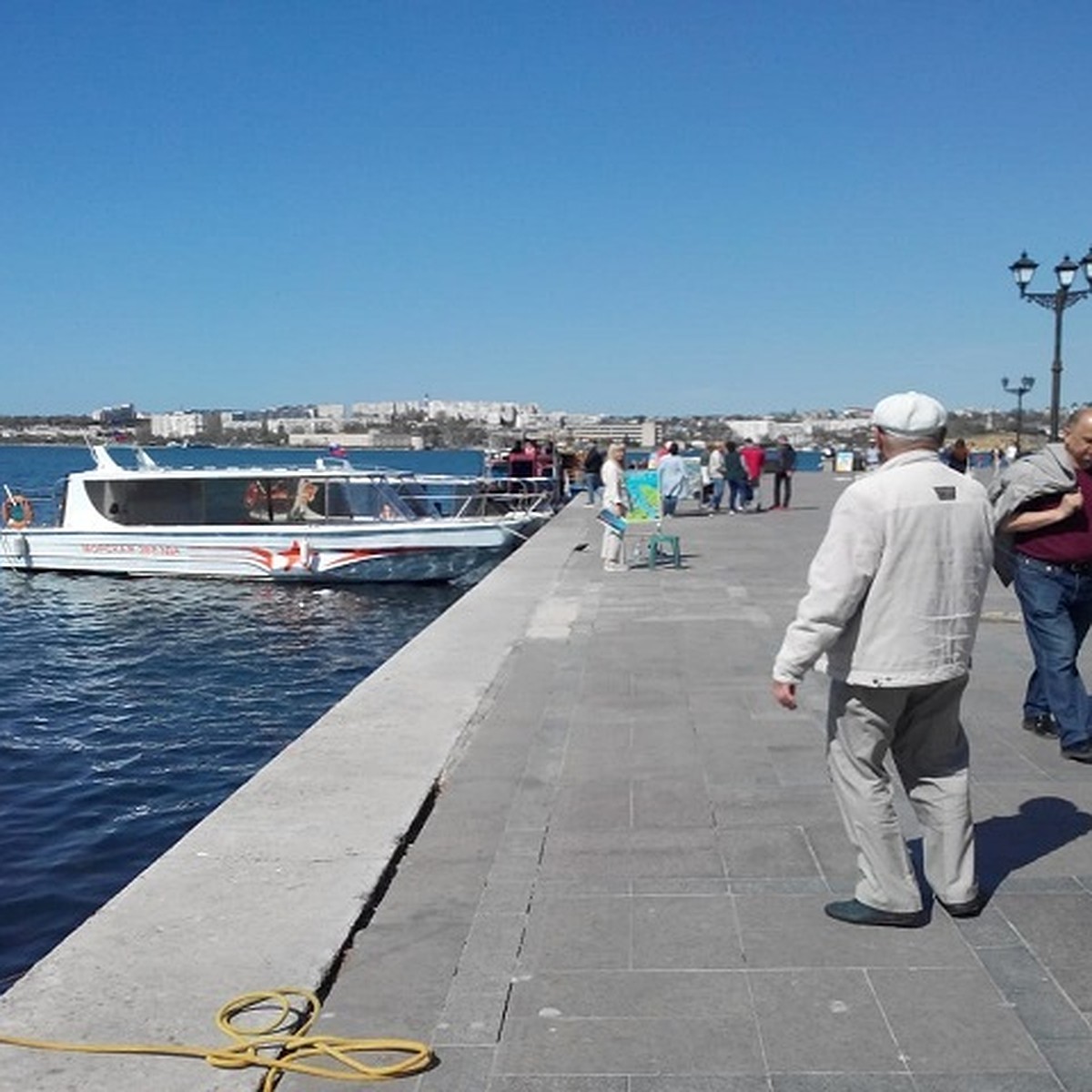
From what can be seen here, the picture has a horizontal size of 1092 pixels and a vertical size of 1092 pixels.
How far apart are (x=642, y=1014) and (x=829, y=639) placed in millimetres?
1323

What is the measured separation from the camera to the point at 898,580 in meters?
4.25

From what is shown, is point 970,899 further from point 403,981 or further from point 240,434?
point 240,434

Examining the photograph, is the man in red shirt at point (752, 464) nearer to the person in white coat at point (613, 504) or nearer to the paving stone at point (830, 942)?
the person in white coat at point (613, 504)

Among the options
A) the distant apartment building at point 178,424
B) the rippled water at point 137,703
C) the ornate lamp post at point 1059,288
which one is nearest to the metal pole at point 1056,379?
the ornate lamp post at point 1059,288

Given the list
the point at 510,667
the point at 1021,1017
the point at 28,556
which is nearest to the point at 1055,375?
the point at 510,667

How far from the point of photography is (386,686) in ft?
29.0

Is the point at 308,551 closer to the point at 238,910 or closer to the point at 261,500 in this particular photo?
the point at 261,500

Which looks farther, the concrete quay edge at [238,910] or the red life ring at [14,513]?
the red life ring at [14,513]

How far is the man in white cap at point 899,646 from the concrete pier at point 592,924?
214 mm

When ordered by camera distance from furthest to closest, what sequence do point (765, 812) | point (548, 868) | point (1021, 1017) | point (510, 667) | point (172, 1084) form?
point (510, 667) → point (765, 812) → point (548, 868) → point (1021, 1017) → point (172, 1084)

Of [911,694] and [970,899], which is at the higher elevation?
[911,694]

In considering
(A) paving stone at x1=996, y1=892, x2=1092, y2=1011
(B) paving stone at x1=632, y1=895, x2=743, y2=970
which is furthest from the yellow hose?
(A) paving stone at x1=996, y1=892, x2=1092, y2=1011

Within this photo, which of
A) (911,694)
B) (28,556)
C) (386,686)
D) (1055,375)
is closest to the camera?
(911,694)

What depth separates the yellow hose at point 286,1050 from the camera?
11.4ft
